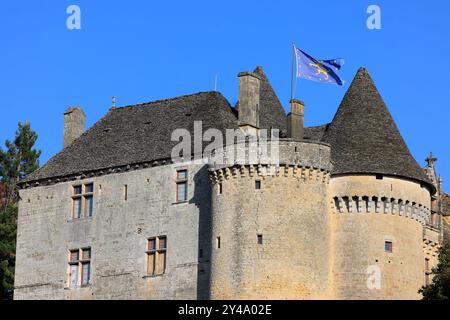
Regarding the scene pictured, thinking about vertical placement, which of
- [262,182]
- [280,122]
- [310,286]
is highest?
[280,122]

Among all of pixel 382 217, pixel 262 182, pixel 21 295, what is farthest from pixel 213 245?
pixel 21 295

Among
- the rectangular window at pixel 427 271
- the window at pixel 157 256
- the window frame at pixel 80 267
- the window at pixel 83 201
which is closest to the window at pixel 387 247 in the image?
the rectangular window at pixel 427 271

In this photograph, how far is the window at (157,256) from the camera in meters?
54.0

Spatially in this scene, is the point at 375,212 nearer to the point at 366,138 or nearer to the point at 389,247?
the point at 389,247

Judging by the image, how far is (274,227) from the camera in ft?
164

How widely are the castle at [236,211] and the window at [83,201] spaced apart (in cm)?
5

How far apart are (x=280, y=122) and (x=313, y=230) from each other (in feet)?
24.6

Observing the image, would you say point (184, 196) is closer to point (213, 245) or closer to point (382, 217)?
point (213, 245)

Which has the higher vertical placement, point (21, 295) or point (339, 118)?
point (339, 118)

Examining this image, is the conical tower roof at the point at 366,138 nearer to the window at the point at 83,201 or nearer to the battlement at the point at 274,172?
the battlement at the point at 274,172

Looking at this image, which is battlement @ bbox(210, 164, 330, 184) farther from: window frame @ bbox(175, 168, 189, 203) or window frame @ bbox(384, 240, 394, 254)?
window frame @ bbox(384, 240, 394, 254)

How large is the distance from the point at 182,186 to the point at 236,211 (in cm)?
436

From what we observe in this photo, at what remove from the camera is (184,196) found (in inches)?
2136

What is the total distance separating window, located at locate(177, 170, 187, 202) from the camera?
5428 cm
